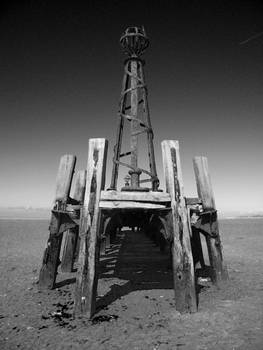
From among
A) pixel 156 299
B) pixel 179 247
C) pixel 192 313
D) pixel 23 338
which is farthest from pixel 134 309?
pixel 23 338

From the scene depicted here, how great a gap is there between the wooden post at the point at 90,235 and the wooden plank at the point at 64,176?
119 cm

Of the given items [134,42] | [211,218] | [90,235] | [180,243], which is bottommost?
[180,243]

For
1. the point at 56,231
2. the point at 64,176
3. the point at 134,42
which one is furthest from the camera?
the point at 134,42

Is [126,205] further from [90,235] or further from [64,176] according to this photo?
[64,176]

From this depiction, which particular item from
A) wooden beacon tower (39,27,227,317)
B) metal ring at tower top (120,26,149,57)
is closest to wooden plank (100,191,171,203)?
wooden beacon tower (39,27,227,317)

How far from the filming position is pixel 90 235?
4.16m

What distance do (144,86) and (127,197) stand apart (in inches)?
167

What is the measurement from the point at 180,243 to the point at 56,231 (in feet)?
8.35

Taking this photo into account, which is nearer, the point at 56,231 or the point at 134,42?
the point at 56,231

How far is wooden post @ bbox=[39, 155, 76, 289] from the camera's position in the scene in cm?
512

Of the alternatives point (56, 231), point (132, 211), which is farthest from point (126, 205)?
point (56, 231)

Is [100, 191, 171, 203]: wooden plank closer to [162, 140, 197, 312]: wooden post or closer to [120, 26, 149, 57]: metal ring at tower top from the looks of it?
[162, 140, 197, 312]: wooden post

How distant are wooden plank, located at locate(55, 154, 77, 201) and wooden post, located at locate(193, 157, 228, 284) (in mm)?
2887

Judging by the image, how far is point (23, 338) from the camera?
3.42m
